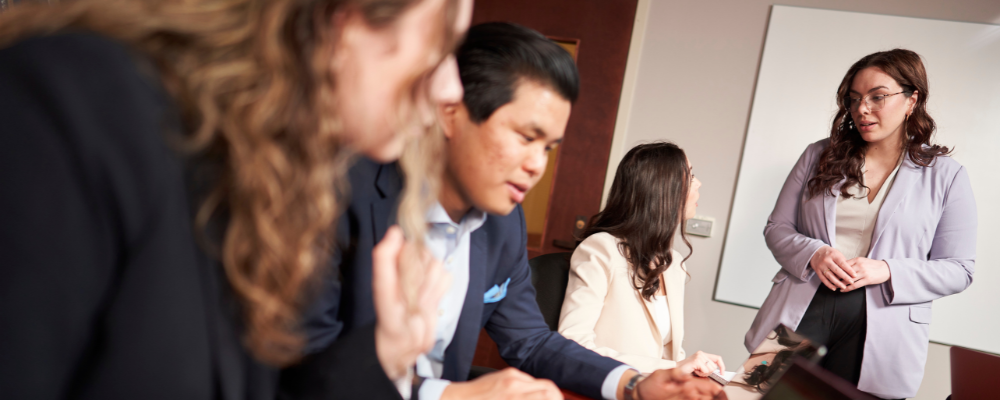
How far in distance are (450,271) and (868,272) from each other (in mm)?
1457

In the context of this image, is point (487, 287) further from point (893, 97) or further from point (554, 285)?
point (893, 97)

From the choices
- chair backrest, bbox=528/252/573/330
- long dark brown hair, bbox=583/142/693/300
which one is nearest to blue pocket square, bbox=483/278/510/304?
chair backrest, bbox=528/252/573/330

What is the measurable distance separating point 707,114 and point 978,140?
124cm

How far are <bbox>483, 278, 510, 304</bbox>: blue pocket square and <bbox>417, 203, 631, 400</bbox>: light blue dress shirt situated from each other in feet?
0.34

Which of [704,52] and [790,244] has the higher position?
[704,52]

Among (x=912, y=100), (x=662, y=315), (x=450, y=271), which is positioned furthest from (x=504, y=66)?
(x=912, y=100)

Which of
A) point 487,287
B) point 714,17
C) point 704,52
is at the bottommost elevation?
point 487,287

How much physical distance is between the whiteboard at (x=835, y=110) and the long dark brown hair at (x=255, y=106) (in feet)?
9.07

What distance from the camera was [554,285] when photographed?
Answer: 1.82m

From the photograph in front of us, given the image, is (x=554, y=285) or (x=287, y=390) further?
(x=554, y=285)

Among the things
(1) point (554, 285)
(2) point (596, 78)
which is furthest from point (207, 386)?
(2) point (596, 78)

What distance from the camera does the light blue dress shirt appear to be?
1.11 meters

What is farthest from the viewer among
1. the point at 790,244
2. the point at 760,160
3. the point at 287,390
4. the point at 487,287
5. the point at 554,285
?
the point at 760,160

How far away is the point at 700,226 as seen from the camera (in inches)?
119
